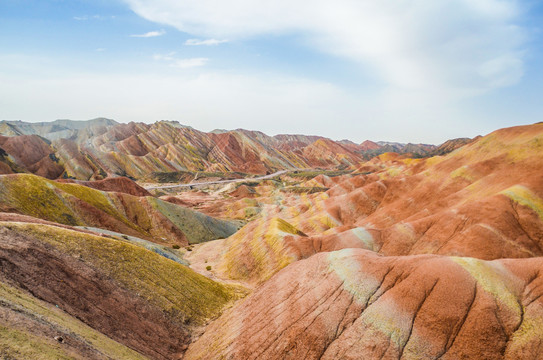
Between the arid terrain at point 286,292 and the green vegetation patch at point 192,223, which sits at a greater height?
the arid terrain at point 286,292

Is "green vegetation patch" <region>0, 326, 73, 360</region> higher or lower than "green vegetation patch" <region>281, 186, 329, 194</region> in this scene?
higher

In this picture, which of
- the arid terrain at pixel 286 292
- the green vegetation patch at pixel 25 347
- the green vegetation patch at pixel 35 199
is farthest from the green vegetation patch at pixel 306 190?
the green vegetation patch at pixel 25 347

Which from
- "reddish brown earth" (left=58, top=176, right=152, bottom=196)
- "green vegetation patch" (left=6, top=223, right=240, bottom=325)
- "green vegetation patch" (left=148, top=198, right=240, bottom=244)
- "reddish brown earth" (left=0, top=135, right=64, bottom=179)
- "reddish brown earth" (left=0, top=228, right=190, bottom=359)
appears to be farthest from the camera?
"reddish brown earth" (left=0, top=135, right=64, bottom=179)

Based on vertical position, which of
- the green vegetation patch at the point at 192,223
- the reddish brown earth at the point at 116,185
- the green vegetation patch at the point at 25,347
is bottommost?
the green vegetation patch at the point at 192,223

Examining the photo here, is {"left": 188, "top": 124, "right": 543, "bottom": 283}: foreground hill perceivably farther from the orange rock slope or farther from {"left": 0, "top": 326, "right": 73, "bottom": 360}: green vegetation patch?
{"left": 0, "top": 326, "right": 73, "bottom": 360}: green vegetation patch

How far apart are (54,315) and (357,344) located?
69.2 feet

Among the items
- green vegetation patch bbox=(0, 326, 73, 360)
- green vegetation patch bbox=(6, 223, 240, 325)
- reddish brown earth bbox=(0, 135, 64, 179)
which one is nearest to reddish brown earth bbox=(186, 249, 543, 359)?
green vegetation patch bbox=(6, 223, 240, 325)

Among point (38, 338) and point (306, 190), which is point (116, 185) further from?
point (38, 338)

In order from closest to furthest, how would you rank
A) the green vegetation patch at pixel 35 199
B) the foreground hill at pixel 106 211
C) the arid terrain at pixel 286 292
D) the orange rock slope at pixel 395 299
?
the arid terrain at pixel 286 292, the orange rock slope at pixel 395 299, the green vegetation patch at pixel 35 199, the foreground hill at pixel 106 211

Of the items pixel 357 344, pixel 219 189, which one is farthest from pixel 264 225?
pixel 219 189

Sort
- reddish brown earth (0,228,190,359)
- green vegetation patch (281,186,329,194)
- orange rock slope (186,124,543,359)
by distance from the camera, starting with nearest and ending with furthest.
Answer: orange rock slope (186,124,543,359), reddish brown earth (0,228,190,359), green vegetation patch (281,186,329,194)

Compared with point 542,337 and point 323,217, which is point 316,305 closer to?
point 542,337

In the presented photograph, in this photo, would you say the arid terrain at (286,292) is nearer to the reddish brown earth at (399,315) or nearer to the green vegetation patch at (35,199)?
the reddish brown earth at (399,315)

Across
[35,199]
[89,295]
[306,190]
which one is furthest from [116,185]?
[89,295]
